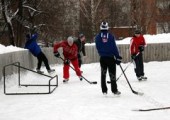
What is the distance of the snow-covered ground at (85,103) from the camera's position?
8.83 metres

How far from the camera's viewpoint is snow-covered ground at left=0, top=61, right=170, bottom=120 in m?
8.83

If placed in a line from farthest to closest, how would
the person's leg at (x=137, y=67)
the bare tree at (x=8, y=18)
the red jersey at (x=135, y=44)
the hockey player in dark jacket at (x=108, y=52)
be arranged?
the bare tree at (x=8, y=18) < the red jersey at (x=135, y=44) < the person's leg at (x=137, y=67) < the hockey player in dark jacket at (x=108, y=52)

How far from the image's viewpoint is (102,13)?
44.6 meters

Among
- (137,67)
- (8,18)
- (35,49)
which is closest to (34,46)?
(35,49)

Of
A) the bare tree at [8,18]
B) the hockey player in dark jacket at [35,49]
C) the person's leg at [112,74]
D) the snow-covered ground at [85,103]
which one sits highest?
the bare tree at [8,18]

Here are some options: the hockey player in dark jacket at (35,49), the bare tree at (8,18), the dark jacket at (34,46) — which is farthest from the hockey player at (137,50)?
the bare tree at (8,18)

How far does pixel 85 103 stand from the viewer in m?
10.4

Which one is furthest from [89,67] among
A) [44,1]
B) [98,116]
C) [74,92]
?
[44,1]

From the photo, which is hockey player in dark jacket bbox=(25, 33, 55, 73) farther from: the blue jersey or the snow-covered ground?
the blue jersey

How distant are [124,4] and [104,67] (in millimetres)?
43368

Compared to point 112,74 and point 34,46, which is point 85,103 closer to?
point 112,74

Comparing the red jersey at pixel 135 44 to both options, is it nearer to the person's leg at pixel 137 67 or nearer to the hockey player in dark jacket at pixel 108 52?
the person's leg at pixel 137 67

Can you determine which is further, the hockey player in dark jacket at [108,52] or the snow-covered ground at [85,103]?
the hockey player in dark jacket at [108,52]

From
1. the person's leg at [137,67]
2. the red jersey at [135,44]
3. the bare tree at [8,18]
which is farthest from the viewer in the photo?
the bare tree at [8,18]
